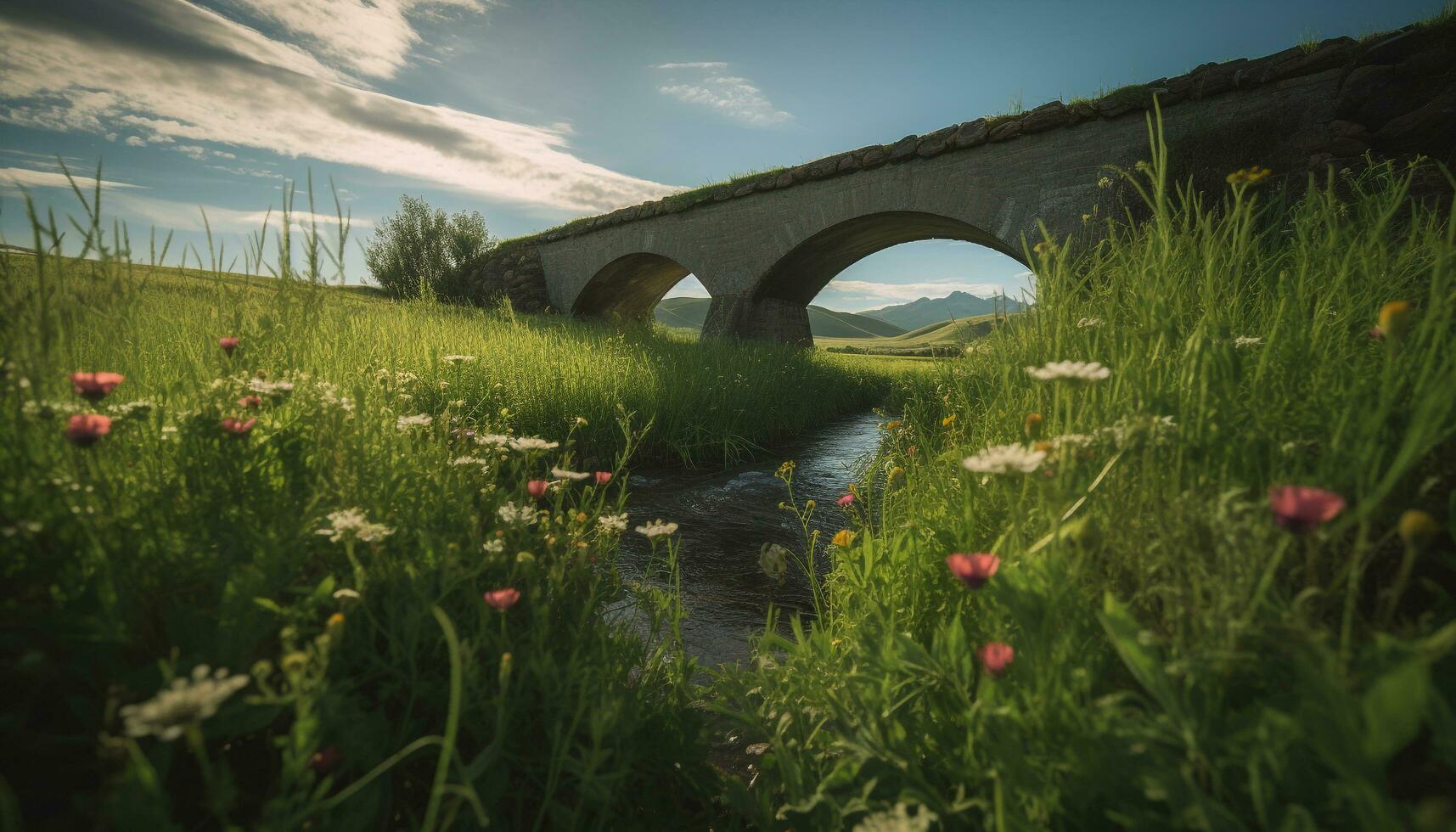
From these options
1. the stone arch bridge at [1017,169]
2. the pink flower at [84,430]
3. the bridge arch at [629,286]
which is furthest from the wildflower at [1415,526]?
the bridge arch at [629,286]

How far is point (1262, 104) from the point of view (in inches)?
245

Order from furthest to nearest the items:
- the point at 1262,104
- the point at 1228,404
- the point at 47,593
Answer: the point at 1262,104, the point at 1228,404, the point at 47,593

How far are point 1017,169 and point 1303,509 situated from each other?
8.57m

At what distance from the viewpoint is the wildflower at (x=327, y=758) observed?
0.85 meters

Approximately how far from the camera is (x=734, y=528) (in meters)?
3.69

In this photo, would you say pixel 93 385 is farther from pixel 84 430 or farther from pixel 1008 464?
pixel 1008 464

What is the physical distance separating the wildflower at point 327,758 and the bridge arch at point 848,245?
30.0 ft

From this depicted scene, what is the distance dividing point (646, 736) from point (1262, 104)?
27.9ft

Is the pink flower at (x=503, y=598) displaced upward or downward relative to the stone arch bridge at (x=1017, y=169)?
downward

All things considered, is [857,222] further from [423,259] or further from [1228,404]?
[423,259]

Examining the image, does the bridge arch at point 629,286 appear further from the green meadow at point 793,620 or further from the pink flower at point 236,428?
the pink flower at point 236,428

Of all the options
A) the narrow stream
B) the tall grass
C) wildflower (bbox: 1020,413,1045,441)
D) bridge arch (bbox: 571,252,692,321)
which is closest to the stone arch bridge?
bridge arch (bbox: 571,252,692,321)

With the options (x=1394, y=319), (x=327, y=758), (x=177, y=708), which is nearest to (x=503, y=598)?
(x=327, y=758)

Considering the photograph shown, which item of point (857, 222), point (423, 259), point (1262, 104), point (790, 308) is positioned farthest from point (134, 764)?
point (423, 259)
